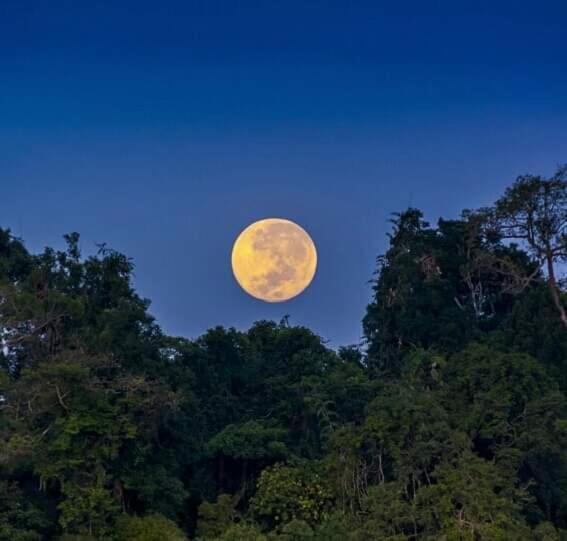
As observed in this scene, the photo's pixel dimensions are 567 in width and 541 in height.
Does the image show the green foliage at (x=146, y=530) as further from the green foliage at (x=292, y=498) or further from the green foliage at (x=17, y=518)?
the green foliage at (x=292, y=498)

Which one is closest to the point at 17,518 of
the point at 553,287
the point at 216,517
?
the point at 216,517

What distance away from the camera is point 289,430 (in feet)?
81.8

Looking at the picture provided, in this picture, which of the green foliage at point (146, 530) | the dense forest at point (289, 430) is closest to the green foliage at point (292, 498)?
the dense forest at point (289, 430)

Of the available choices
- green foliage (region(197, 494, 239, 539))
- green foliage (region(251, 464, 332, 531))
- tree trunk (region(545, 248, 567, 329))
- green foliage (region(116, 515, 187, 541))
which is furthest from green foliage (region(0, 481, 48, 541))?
tree trunk (region(545, 248, 567, 329))

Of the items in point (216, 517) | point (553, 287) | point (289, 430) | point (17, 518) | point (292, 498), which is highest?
point (553, 287)

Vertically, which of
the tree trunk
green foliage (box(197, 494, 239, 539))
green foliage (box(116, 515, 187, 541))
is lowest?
green foliage (box(116, 515, 187, 541))

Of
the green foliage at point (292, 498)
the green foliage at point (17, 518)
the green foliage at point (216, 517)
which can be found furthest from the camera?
the green foliage at point (216, 517)

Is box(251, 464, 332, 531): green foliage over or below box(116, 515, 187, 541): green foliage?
over

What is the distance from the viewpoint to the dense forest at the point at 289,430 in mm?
18516

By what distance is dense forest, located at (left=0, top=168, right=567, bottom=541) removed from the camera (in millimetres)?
18516

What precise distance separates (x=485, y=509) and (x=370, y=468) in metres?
3.30

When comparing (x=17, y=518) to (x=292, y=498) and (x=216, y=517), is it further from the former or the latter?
(x=292, y=498)

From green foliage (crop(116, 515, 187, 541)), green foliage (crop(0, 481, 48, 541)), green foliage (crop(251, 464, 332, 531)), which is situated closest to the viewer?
green foliage (crop(0, 481, 48, 541))

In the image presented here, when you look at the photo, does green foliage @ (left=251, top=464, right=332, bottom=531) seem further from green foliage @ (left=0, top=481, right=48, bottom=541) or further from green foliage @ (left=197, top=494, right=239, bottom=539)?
green foliage @ (left=0, top=481, right=48, bottom=541)
